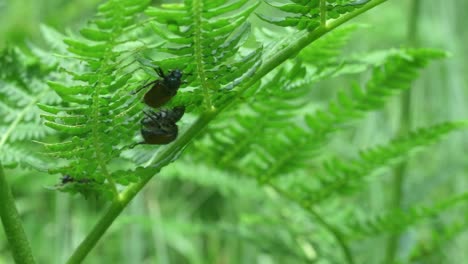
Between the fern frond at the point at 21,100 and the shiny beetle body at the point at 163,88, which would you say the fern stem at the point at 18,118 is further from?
the shiny beetle body at the point at 163,88

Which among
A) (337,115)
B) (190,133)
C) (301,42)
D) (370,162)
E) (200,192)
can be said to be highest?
(301,42)

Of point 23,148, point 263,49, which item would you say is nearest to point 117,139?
point 263,49

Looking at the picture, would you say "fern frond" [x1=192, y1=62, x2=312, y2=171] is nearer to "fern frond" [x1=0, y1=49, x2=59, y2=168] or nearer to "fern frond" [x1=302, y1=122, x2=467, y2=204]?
"fern frond" [x1=302, y1=122, x2=467, y2=204]

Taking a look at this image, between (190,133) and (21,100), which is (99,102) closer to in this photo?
(190,133)

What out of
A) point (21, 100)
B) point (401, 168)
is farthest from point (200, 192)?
point (21, 100)

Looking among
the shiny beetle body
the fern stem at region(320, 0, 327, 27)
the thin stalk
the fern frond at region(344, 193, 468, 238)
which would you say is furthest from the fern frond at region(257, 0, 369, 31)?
the thin stalk

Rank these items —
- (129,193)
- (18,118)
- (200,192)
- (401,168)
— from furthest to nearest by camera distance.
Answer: (200,192), (401,168), (18,118), (129,193)

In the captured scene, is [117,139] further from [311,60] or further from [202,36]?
[311,60]
